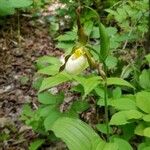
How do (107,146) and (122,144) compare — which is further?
(122,144)

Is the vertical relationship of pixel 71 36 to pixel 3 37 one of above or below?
above

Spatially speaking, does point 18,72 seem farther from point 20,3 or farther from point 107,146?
point 107,146

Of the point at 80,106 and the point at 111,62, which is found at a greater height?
the point at 111,62

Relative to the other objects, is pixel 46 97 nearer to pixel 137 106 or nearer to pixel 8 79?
pixel 137 106

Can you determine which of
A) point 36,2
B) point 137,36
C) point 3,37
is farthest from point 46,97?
point 36,2

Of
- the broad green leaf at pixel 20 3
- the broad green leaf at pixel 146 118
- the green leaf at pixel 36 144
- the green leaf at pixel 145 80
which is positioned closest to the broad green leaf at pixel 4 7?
the broad green leaf at pixel 20 3

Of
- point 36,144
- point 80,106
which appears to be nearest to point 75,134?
point 80,106

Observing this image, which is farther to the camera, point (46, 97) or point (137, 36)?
point (137, 36)

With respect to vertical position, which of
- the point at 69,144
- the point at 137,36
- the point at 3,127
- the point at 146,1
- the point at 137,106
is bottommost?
the point at 3,127

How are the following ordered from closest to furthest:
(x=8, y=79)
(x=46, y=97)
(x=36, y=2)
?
(x=46, y=97), (x=8, y=79), (x=36, y=2)
